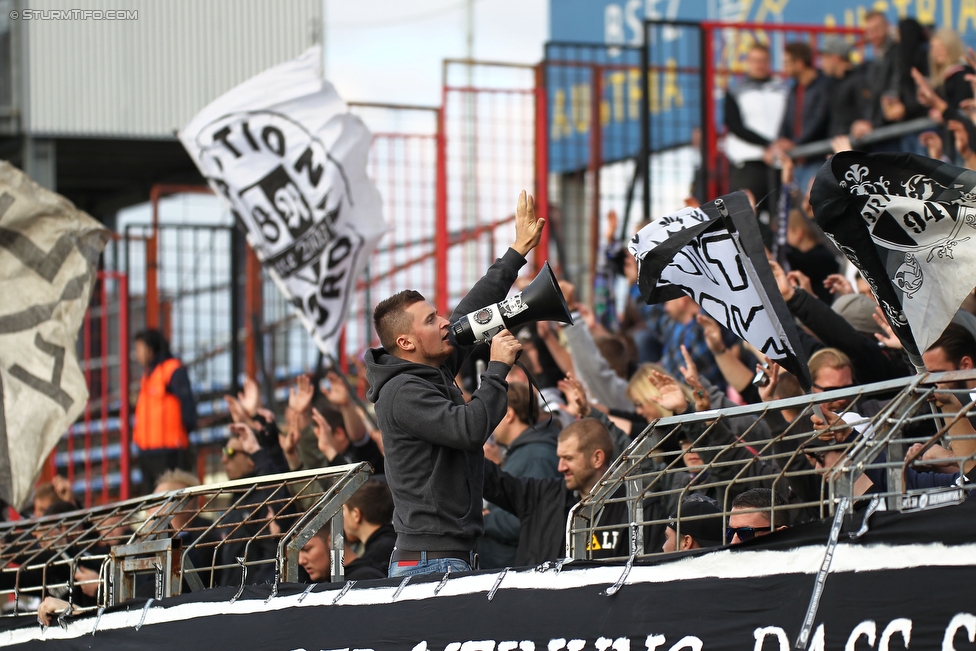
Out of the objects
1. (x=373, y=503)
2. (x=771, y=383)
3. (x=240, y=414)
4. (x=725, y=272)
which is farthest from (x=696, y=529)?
(x=240, y=414)

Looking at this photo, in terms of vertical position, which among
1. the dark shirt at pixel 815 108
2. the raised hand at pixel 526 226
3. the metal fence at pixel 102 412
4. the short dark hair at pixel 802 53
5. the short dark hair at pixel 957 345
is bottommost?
the metal fence at pixel 102 412

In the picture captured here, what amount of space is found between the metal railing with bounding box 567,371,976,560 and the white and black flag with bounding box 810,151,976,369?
273 millimetres

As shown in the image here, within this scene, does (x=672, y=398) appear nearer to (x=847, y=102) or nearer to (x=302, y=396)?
(x=302, y=396)

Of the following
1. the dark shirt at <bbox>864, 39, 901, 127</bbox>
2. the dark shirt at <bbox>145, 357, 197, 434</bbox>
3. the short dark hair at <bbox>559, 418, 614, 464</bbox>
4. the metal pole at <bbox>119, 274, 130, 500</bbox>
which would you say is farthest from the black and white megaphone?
the metal pole at <bbox>119, 274, 130, 500</bbox>

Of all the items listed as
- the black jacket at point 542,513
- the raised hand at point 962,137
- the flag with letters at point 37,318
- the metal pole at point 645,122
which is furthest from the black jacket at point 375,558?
the metal pole at point 645,122

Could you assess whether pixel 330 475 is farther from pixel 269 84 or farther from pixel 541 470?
pixel 269 84

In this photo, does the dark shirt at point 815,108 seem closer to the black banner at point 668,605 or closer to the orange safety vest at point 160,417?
the orange safety vest at point 160,417

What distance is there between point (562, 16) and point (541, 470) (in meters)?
9.43

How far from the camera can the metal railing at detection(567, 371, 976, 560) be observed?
11.2 ft

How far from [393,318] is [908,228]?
69.1 inches

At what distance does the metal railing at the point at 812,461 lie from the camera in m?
3.42
